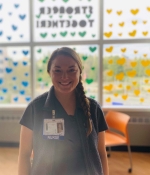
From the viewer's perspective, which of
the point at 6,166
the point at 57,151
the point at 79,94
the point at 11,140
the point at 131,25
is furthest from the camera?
the point at 11,140

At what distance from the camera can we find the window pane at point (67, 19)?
3.25 meters

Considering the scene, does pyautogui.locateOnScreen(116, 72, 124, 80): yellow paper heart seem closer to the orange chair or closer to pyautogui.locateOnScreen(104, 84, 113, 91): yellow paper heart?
pyautogui.locateOnScreen(104, 84, 113, 91): yellow paper heart

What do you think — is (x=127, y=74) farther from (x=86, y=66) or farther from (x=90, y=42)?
(x=90, y=42)

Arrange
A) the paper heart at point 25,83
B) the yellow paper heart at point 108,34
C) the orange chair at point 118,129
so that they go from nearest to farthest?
the orange chair at point 118,129 < the yellow paper heart at point 108,34 < the paper heart at point 25,83

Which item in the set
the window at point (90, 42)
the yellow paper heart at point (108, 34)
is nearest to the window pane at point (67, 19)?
the window at point (90, 42)

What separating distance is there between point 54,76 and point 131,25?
2.64m

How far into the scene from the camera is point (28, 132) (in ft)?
2.96

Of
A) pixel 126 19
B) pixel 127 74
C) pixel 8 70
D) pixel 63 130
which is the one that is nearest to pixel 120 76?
pixel 127 74

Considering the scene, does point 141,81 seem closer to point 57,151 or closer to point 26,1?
point 26,1

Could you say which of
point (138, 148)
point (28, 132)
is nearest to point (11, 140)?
point (138, 148)

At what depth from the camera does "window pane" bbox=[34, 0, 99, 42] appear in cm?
325

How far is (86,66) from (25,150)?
2.57m

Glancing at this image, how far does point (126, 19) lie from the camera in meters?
3.20

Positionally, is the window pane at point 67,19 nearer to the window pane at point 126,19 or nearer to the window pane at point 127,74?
the window pane at point 126,19
